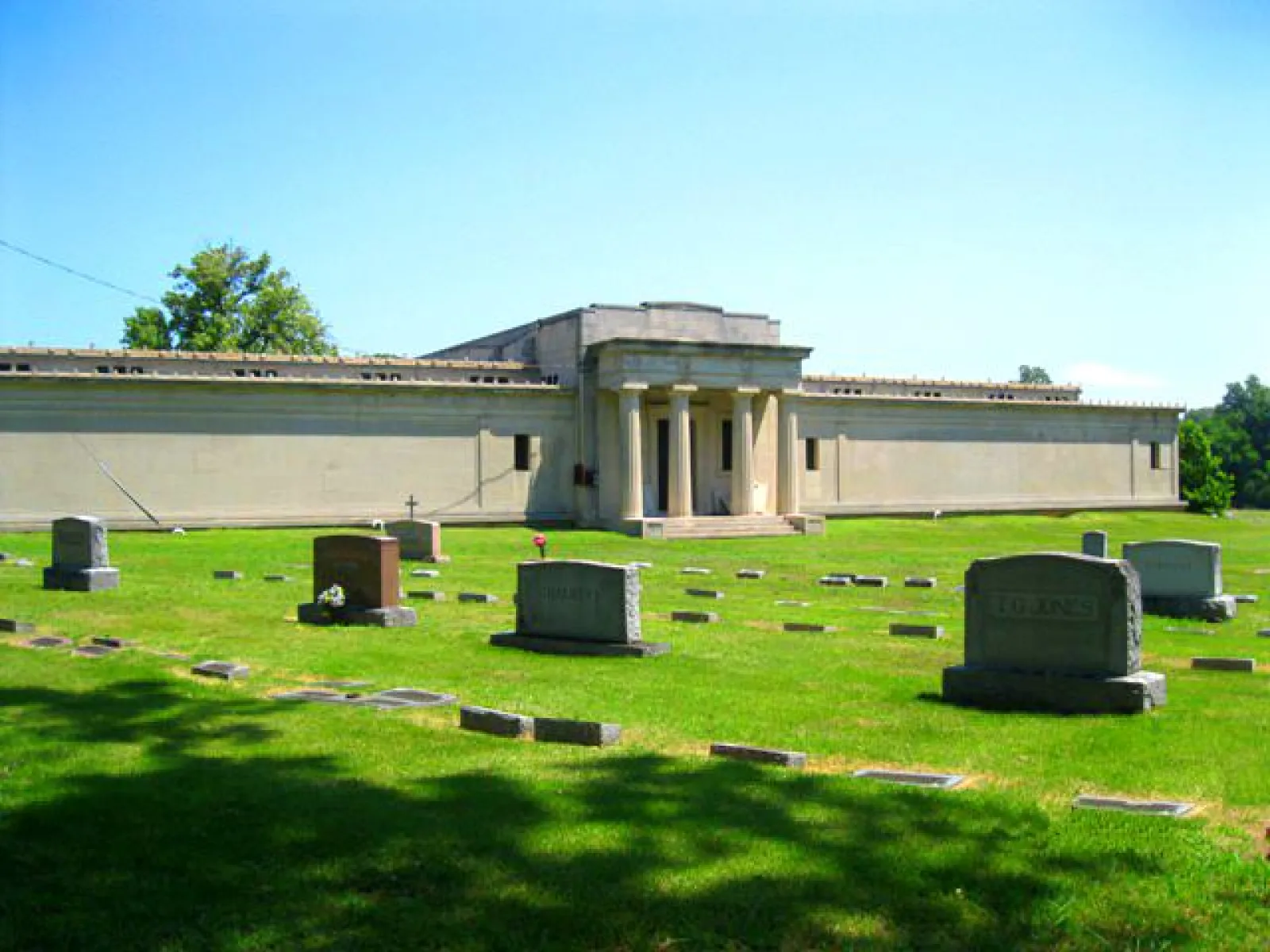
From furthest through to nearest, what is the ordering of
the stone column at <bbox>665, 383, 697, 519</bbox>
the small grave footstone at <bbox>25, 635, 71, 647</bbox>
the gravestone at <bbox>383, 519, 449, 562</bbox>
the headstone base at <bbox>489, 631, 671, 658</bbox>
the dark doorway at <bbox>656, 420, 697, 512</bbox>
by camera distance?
the dark doorway at <bbox>656, 420, 697, 512</bbox> → the stone column at <bbox>665, 383, 697, 519</bbox> → the gravestone at <bbox>383, 519, 449, 562</bbox> → the small grave footstone at <bbox>25, 635, 71, 647</bbox> → the headstone base at <bbox>489, 631, 671, 658</bbox>

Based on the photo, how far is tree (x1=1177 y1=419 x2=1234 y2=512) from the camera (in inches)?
2363

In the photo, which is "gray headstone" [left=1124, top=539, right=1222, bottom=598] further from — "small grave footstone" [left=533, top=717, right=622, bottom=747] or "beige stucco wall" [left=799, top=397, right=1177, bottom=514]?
"beige stucco wall" [left=799, top=397, right=1177, bottom=514]

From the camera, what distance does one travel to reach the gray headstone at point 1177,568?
19.9 meters

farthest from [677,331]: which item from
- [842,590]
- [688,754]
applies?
[688,754]

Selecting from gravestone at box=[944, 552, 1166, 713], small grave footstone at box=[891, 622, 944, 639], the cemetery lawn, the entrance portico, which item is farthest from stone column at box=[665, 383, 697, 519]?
gravestone at box=[944, 552, 1166, 713]

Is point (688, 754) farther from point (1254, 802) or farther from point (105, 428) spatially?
point (105, 428)

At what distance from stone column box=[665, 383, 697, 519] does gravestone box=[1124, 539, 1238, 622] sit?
911 inches

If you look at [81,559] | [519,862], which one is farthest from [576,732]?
[81,559]

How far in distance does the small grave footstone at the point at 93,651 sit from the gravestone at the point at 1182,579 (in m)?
15.1

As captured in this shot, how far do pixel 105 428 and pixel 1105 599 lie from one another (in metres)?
33.2

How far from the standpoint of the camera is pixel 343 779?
26.0ft

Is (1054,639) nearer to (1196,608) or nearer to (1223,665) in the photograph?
(1223,665)

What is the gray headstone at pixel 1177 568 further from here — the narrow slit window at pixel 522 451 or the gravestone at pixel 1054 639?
the narrow slit window at pixel 522 451

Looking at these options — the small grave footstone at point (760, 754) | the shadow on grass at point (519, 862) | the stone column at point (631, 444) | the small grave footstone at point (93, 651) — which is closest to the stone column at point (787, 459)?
the stone column at point (631, 444)
